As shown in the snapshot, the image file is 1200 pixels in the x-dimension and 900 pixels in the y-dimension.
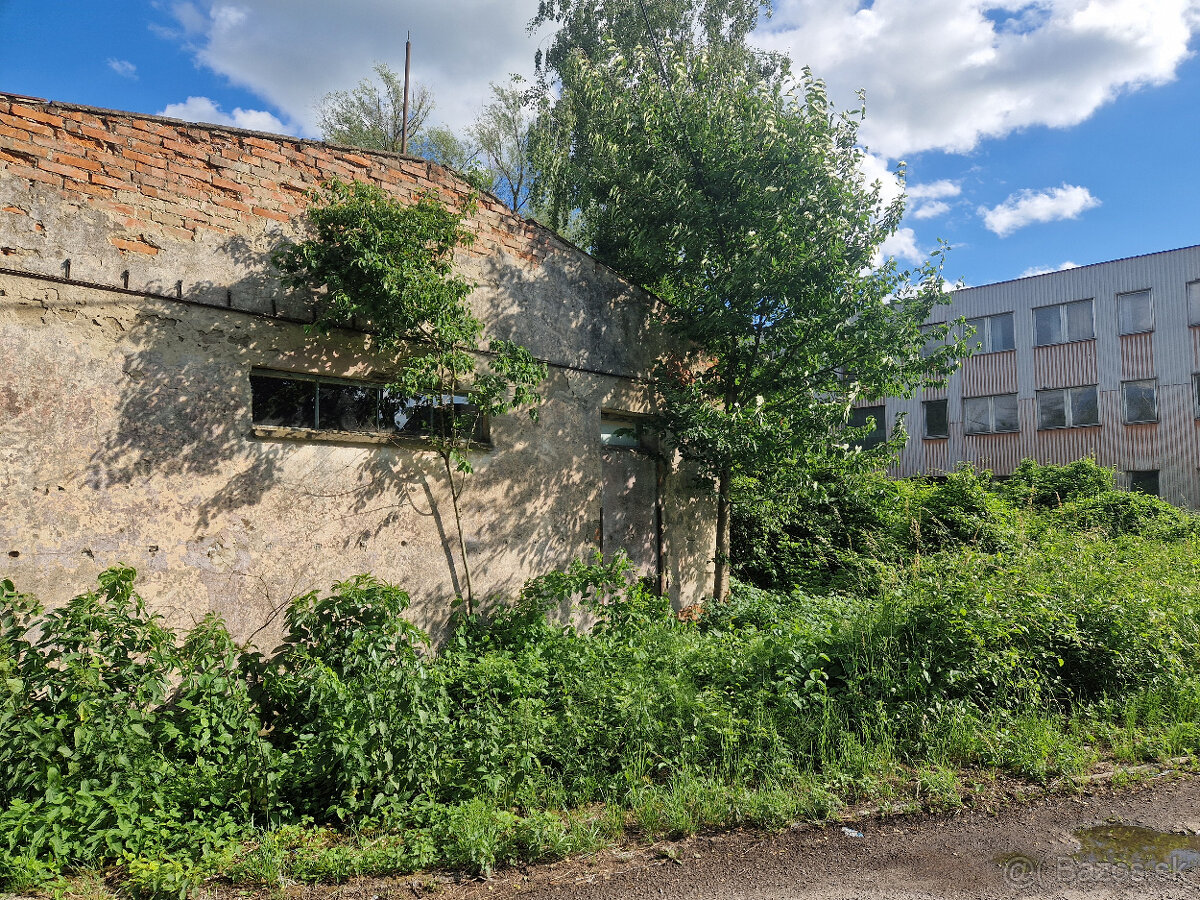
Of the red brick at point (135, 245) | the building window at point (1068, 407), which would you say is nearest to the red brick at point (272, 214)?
the red brick at point (135, 245)

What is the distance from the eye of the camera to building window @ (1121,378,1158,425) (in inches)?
798

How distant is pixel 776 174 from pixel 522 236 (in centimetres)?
274

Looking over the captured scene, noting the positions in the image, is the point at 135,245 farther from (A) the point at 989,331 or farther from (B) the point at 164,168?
(A) the point at 989,331

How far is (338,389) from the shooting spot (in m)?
5.94

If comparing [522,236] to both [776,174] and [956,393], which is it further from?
[956,393]

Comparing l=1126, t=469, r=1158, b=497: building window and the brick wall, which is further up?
the brick wall

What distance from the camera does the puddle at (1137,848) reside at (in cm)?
377

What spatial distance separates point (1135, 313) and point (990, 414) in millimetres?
4545

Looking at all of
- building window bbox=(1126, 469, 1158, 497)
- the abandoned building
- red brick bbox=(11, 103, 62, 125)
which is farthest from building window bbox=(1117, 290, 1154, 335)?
red brick bbox=(11, 103, 62, 125)

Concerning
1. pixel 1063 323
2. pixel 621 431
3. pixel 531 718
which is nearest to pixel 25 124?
pixel 531 718

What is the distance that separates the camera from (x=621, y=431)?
8242 mm

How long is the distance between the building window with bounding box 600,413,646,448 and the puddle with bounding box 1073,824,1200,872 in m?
5.23

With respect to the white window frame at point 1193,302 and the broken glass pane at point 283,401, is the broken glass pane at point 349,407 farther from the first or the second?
the white window frame at point 1193,302

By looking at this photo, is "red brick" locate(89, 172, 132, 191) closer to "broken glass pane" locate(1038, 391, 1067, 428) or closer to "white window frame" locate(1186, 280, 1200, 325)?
Result: "broken glass pane" locate(1038, 391, 1067, 428)
